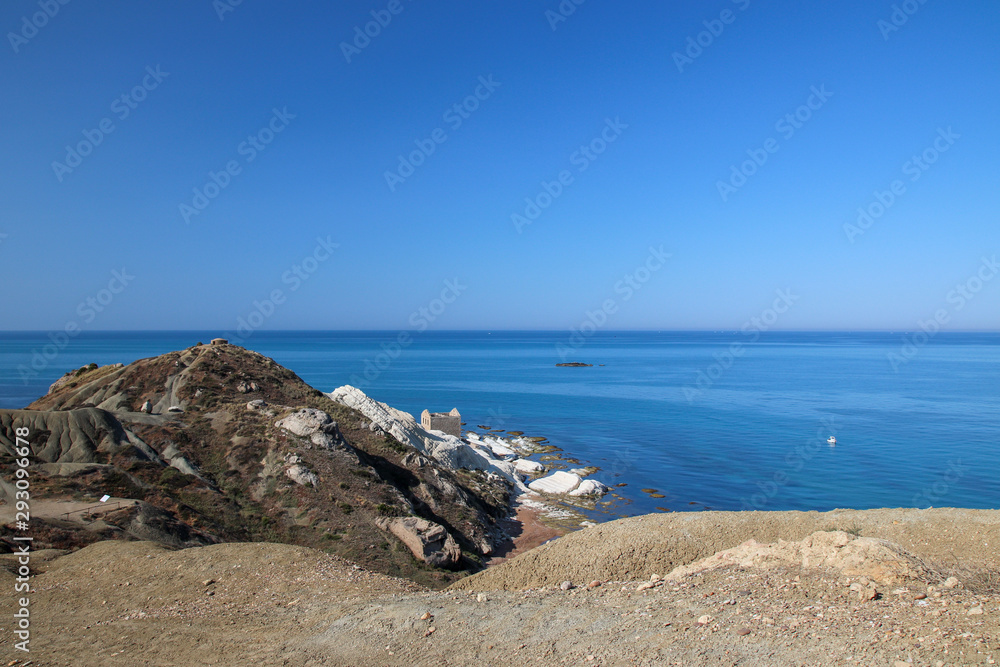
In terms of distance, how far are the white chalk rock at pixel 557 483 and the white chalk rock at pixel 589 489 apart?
18.7 inches

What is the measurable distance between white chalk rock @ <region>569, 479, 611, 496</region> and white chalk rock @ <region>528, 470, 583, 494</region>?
0.47 m

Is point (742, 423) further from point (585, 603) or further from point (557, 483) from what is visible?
point (585, 603)

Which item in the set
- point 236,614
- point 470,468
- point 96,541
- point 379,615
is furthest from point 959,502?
point 96,541

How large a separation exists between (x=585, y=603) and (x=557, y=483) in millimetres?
30045

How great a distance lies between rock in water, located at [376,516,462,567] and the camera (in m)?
26.5

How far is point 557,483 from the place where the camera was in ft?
142

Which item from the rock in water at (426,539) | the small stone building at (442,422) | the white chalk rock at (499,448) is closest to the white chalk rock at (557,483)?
the white chalk rock at (499,448)

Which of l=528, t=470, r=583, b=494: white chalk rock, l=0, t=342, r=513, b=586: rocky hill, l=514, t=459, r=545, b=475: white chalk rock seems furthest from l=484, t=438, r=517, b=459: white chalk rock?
l=0, t=342, r=513, b=586: rocky hill

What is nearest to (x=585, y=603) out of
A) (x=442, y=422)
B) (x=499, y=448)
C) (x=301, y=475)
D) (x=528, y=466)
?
(x=301, y=475)

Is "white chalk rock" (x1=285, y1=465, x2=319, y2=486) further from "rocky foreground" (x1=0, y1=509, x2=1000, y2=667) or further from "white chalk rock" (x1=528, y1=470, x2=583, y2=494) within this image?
"white chalk rock" (x1=528, y1=470, x2=583, y2=494)

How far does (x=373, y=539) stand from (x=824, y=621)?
66.5 ft

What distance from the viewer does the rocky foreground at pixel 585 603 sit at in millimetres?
10781

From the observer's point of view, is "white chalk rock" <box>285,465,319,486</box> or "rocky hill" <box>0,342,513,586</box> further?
"white chalk rock" <box>285,465,319,486</box>

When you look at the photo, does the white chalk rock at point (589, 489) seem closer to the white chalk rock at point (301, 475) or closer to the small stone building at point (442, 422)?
the small stone building at point (442, 422)
